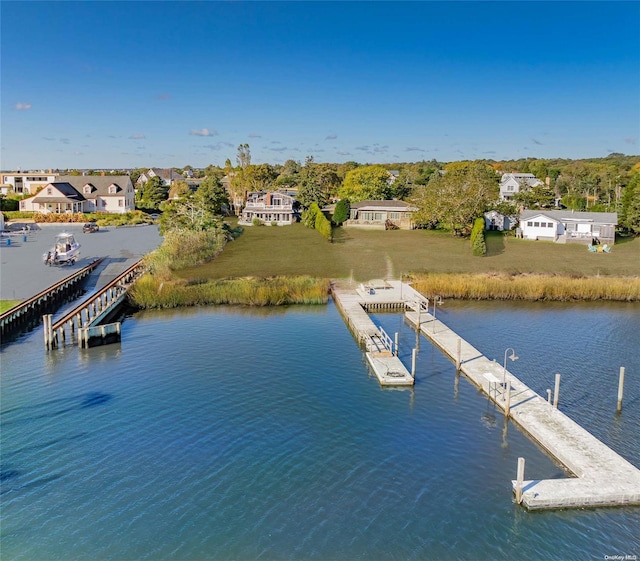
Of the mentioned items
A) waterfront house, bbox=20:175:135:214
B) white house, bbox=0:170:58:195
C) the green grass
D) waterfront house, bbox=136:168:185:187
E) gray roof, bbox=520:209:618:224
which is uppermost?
waterfront house, bbox=136:168:185:187

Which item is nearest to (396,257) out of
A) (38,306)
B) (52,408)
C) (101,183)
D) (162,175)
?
(38,306)

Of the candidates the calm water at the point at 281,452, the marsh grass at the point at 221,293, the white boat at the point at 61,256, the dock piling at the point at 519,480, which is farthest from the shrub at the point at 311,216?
the dock piling at the point at 519,480

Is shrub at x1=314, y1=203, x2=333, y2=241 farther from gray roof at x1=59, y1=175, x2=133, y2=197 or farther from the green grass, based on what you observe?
gray roof at x1=59, y1=175, x2=133, y2=197

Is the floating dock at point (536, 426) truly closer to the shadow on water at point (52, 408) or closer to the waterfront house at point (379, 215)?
the shadow on water at point (52, 408)

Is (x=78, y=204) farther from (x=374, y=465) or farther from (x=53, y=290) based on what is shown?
(x=374, y=465)

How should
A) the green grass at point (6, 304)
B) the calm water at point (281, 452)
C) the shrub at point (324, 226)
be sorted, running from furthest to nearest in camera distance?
the shrub at point (324, 226) → the green grass at point (6, 304) → the calm water at point (281, 452)

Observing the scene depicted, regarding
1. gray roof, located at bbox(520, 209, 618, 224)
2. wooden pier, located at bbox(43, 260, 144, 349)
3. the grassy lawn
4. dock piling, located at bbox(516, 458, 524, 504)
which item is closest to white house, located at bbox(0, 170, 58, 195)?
the grassy lawn

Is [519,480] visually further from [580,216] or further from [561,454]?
[580,216]
